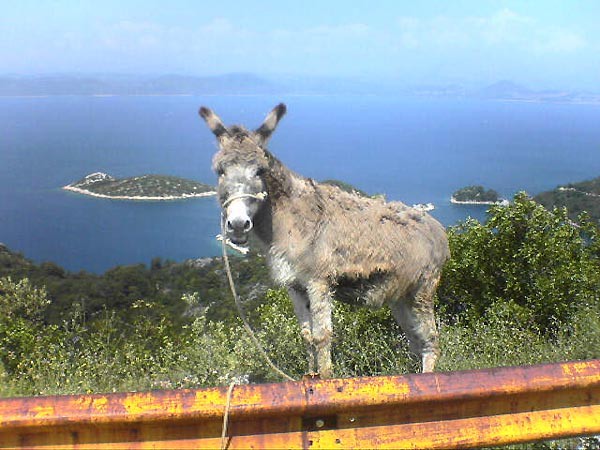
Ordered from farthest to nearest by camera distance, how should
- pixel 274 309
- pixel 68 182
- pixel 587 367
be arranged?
1. pixel 68 182
2. pixel 274 309
3. pixel 587 367

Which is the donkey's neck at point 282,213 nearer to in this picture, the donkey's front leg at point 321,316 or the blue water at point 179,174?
the donkey's front leg at point 321,316

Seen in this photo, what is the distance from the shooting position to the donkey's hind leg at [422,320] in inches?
188

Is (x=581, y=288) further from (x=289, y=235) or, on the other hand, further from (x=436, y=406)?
(x=436, y=406)

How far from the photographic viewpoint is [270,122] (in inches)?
160

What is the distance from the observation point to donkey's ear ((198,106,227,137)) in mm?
4020

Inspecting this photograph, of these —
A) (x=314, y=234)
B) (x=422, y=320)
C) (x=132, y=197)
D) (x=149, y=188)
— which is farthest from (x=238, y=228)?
(x=132, y=197)

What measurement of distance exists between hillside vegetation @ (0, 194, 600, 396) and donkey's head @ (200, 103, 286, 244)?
230 centimetres

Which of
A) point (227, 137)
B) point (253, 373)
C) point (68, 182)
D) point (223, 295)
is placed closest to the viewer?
point (227, 137)

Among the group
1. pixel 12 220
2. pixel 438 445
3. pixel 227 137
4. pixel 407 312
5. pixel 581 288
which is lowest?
pixel 12 220

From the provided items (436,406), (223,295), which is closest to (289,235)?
(436,406)

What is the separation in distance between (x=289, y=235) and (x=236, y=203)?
25.2 inches

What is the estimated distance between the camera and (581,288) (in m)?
8.33

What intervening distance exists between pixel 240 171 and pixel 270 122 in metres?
0.58

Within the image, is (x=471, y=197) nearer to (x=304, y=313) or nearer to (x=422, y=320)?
(x=422, y=320)
